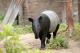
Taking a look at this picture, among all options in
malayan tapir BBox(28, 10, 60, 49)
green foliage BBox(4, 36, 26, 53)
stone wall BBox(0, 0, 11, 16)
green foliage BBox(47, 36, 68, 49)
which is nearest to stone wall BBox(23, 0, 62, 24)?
stone wall BBox(0, 0, 11, 16)

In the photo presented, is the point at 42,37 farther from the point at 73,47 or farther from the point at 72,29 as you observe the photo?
the point at 72,29

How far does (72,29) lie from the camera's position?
11680 mm

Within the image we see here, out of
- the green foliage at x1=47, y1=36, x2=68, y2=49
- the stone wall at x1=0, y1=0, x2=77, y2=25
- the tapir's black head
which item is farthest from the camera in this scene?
the stone wall at x1=0, y1=0, x2=77, y2=25

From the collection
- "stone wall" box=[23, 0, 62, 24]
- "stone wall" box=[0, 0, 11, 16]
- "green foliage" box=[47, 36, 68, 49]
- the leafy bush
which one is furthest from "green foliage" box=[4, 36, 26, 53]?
"stone wall" box=[0, 0, 11, 16]

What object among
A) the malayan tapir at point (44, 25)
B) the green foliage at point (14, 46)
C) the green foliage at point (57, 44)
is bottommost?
the green foliage at point (57, 44)

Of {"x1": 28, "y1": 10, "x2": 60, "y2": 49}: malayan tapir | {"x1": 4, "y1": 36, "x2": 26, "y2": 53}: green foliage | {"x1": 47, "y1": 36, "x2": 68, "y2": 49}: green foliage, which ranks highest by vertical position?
{"x1": 4, "y1": 36, "x2": 26, "y2": 53}: green foliage

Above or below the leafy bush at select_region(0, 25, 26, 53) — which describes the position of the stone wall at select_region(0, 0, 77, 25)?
below

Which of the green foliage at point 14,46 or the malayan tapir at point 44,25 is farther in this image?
the malayan tapir at point 44,25

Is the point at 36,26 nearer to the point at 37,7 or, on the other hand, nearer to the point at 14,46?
the point at 14,46

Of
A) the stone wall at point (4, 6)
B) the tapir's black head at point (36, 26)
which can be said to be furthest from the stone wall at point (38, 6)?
the tapir's black head at point (36, 26)

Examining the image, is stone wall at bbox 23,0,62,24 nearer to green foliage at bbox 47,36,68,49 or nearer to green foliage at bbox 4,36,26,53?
green foliage at bbox 47,36,68,49

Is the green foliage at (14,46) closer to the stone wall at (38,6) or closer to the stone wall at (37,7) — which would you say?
the stone wall at (37,7)

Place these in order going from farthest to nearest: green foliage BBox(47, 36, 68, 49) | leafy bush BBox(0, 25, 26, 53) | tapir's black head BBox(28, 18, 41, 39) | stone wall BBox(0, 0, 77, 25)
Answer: stone wall BBox(0, 0, 77, 25), green foliage BBox(47, 36, 68, 49), tapir's black head BBox(28, 18, 41, 39), leafy bush BBox(0, 25, 26, 53)

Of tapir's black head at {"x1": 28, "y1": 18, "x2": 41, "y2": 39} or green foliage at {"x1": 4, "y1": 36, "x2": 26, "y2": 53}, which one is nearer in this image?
green foliage at {"x1": 4, "y1": 36, "x2": 26, "y2": 53}
